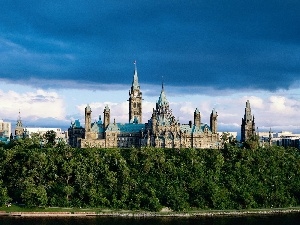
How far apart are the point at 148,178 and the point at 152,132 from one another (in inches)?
1983

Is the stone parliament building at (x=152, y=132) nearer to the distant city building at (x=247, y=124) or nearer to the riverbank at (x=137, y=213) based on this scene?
the distant city building at (x=247, y=124)

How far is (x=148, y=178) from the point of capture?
103m

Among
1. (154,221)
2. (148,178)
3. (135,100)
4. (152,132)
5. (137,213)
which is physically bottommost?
(154,221)

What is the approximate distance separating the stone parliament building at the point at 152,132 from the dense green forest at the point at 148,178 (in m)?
33.0

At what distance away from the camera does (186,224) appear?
8144 centimetres

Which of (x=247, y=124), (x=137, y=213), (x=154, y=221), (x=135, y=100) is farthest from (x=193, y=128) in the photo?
(x=154, y=221)

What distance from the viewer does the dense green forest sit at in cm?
9319

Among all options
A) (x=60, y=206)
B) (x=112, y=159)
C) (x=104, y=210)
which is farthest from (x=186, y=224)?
(x=112, y=159)

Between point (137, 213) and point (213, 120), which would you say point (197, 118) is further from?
point (137, 213)

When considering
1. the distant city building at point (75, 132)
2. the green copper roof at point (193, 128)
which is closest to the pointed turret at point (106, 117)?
the distant city building at point (75, 132)

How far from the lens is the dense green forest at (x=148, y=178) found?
93188 mm

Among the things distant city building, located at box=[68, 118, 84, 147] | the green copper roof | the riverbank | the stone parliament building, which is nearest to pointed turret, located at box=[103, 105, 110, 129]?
the stone parliament building

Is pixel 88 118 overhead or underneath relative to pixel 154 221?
overhead

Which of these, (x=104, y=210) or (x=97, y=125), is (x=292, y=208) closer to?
(x=104, y=210)
